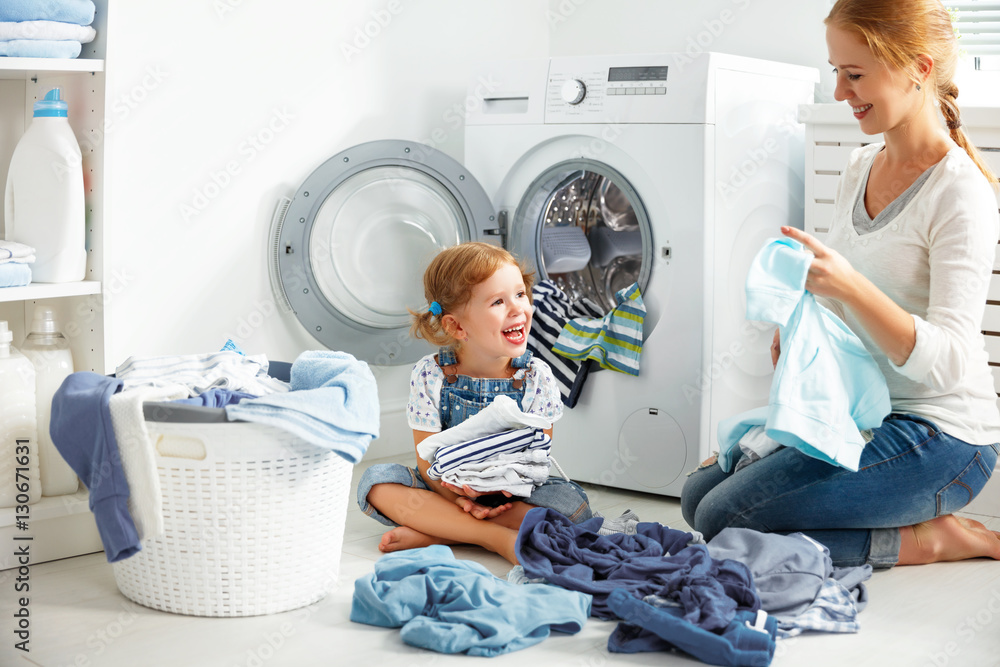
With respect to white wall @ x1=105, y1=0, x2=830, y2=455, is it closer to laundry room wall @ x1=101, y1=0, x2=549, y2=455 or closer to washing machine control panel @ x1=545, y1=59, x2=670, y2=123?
laundry room wall @ x1=101, y1=0, x2=549, y2=455

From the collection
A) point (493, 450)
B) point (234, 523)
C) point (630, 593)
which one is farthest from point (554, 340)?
point (234, 523)

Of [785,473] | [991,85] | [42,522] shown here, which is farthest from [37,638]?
[991,85]

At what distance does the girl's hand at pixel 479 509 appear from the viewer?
5.77 ft

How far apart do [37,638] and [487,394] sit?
863mm

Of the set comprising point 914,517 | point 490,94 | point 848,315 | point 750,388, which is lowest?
point 914,517

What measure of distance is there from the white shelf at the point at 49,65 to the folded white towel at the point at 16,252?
0.93 feet

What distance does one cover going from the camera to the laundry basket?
1.41m

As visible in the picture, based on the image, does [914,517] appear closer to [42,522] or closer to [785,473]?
[785,473]

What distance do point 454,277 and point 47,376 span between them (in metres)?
0.75

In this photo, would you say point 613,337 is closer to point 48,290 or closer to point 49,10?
point 48,290

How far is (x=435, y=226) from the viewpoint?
236 cm

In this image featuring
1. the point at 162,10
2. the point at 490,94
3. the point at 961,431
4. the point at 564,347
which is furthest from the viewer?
the point at 490,94

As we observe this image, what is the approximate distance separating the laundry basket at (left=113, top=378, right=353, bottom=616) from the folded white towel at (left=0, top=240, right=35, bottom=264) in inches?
16.4

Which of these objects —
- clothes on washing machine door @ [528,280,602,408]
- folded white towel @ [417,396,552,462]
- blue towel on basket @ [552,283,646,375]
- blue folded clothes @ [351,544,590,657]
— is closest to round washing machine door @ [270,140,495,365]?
clothes on washing machine door @ [528,280,602,408]
